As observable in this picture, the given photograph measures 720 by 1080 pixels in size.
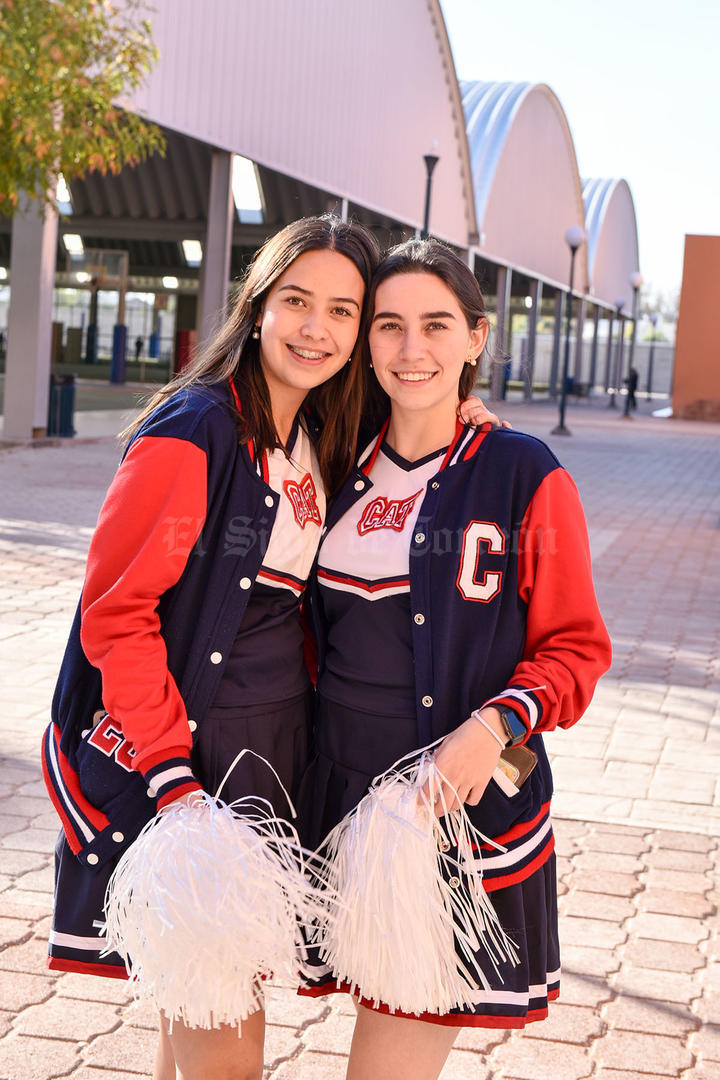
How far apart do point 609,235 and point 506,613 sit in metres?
56.1

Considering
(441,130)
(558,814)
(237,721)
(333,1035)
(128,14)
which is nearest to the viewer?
(237,721)

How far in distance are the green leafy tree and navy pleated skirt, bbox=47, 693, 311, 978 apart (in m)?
9.37

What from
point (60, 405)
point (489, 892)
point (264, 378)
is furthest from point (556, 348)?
point (489, 892)

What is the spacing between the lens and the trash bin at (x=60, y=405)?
17.1 meters

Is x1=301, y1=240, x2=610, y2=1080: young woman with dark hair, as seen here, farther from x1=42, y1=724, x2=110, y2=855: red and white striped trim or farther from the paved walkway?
the paved walkway

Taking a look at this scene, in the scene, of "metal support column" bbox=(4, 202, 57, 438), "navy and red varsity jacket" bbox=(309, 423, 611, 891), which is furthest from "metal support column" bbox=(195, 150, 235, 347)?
"navy and red varsity jacket" bbox=(309, 423, 611, 891)

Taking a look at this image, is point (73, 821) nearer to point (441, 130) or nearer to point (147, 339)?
point (441, 130)

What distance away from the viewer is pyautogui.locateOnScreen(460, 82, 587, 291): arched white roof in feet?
117

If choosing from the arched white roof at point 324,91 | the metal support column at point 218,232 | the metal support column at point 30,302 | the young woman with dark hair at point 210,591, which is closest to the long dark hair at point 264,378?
the young woman with dark hair at point 210,591

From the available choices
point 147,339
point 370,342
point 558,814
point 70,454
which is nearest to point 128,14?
point 70,454

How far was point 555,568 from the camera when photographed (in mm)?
2248

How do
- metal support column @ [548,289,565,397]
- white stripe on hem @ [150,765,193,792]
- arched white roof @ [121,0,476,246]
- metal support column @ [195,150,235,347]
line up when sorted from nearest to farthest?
white stripe on hem @ [150,765,193,792], arched white roof @ [121,0,476,246], metal support column @ [195,150,235,347], metal support column @ [548,289,565,397]

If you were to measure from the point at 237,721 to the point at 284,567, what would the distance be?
0.28m

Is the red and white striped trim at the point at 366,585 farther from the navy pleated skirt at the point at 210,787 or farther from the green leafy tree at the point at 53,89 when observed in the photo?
the green leafy tree at the point at 53,89
